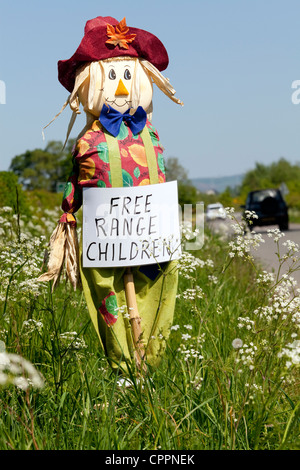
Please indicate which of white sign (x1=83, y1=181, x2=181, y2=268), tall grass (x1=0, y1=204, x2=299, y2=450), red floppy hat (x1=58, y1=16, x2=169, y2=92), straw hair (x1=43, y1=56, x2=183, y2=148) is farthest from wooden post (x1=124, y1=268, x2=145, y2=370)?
red floppy hat (x1=58, y1=16, x2=169, y2=92)

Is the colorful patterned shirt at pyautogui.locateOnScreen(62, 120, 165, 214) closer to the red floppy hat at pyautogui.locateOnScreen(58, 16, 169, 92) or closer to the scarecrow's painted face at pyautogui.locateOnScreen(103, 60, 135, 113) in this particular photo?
the scarecrow's painted face at pyautogui.locateOnScreen(103, 60, 135, 113)

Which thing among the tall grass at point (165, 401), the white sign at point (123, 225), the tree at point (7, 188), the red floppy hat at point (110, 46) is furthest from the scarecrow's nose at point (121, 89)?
the tree at point (7, 188)

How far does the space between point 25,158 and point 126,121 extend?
188 ft

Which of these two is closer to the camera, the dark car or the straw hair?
the straw hair

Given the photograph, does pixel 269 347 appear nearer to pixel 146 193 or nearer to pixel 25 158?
pixel 146 193

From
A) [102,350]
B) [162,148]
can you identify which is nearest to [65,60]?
[162,148]

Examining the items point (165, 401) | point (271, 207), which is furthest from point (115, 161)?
point (271, 207)

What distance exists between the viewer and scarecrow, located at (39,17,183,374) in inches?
143

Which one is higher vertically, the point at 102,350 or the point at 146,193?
the point at 146,193

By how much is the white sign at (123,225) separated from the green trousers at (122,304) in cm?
12

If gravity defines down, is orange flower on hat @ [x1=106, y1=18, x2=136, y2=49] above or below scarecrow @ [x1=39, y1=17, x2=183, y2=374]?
above

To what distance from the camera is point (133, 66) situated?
3711 mm
